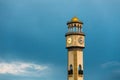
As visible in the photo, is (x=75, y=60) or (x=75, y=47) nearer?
(x=75, y=60)

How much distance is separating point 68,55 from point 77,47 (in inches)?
98.4

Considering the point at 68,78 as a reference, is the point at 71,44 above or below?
above

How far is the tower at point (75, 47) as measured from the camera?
266ft

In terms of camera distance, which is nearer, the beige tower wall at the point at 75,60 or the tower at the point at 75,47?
the beige tower wall at the point at 75,60

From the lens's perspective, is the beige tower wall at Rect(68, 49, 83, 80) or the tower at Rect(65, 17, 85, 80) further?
the tower at Rect(65, 17, 85, 80)

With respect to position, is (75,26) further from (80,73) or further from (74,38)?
(80,73)

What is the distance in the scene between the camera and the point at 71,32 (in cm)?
8312

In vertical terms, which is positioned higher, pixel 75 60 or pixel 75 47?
pixel 75 47

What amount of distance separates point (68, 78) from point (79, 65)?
3461 millimetres

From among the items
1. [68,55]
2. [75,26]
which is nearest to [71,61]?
[68,55]

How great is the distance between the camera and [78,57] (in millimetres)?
81562

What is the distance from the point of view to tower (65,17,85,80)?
81.2 metres

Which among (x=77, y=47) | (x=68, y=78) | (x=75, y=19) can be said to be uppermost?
(x=75, y=19)

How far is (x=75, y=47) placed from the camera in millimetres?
81750
